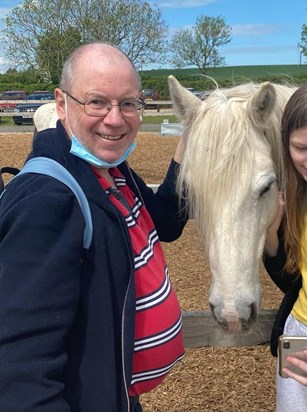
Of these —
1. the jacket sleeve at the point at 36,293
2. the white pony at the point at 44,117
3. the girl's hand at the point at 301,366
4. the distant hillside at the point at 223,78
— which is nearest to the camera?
the jacket sleeve at the point at 36,293

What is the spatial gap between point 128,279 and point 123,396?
35cm

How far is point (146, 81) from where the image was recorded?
3625 cm

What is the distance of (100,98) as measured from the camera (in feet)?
4.94

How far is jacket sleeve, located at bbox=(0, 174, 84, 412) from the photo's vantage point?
118 cm

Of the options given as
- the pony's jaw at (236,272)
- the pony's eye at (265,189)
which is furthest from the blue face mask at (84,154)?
the pony's eye at (265,189)

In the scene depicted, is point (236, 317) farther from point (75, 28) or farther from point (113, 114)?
point (75, 28)

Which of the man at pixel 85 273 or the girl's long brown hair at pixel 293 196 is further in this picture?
the girl's long brown hair at pixel 293 196

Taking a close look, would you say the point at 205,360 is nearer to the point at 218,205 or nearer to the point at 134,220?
the point at 218,205

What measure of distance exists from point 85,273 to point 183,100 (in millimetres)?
1266

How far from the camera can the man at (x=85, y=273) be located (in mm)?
1196

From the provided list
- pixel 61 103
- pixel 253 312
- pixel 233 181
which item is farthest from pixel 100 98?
pixel 253 312

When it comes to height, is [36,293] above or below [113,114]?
below

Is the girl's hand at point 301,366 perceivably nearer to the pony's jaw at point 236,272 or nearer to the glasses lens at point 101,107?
the pony's jaw at point 236,272

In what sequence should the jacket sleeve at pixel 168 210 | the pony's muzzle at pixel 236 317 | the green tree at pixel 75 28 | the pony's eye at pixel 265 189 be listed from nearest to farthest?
the pony's muzzle at pixel 236 317 → the pony's eye at pixel 265 189 → the jacket sleeve at pixel 168 210 → the green tree at pixel 75 28
